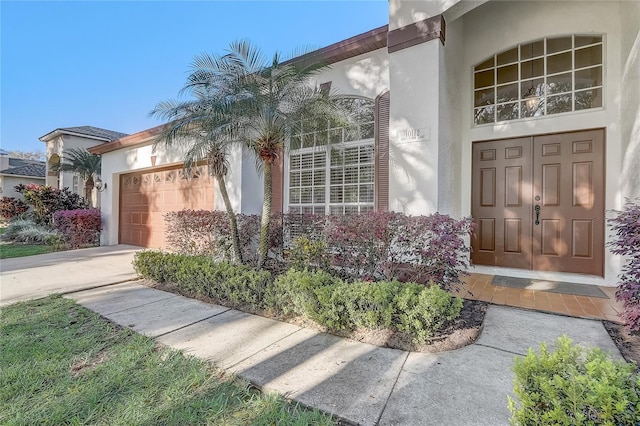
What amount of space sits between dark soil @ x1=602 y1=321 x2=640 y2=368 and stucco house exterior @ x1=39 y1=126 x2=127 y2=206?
19.9 m

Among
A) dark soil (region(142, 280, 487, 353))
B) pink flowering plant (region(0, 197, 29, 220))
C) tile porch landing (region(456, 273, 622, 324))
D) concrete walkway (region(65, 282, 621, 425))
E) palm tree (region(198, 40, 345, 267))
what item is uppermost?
palm tree (region(198, 40, 345, 267))

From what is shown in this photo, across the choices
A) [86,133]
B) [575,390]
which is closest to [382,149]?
[575,390]

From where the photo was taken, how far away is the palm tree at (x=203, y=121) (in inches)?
189

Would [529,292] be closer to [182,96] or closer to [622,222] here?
[622,222]

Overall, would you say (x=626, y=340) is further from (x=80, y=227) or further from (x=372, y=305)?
(x=80, y=227)

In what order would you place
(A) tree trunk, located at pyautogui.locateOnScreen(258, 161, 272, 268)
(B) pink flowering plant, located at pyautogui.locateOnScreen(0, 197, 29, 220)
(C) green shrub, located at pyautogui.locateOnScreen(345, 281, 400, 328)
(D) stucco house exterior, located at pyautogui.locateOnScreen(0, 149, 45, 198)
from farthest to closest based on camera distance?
(D) stucco house exterior, located at pyautogui.locateOnScreen(0, 149, 45, 198) → (B) pink flowering plant, located at pyautogui.locateOnScreen(0, 197, 29, 220) → (A) tree trunk, located at pyautogui.locateOnScreen(258, 161, 272, 268) → (C) green shrub, located at pyautogui.locateOnScreen(345, 281, 400, 328)

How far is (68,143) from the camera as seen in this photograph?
51.7 ft

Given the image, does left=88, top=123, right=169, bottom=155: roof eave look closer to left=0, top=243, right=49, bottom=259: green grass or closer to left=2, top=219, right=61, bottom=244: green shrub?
left=2, top=219, right=61, bottom=244: green shrub

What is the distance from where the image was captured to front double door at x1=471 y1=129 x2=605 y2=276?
4898 mm

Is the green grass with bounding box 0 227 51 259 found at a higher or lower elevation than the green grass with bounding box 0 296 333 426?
higher

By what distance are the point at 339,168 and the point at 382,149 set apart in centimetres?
113

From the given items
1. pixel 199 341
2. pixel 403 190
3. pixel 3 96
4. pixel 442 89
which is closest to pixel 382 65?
pixel 442 89

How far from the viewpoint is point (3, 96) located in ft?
49.8

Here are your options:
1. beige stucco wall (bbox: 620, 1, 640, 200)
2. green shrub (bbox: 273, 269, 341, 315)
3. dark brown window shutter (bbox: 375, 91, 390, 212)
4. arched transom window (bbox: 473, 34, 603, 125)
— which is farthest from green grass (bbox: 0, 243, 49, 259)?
beige stucco wall (bbox: 620, 1, 640, 200)
